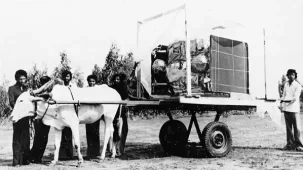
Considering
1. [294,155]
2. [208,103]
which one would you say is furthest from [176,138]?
[294,155]

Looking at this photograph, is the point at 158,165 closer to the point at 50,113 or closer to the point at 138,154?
the point at 138,154

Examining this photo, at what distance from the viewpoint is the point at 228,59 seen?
7996 millimetres

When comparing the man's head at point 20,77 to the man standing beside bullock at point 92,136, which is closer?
the man's head at point 20,77

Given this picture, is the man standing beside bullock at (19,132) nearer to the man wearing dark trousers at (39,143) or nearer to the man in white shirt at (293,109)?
the man wearing dark trousers at (39,143)

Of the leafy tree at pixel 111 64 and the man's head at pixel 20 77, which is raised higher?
the leafy tree at pixel 111 64

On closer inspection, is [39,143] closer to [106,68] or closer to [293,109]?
[293,109]

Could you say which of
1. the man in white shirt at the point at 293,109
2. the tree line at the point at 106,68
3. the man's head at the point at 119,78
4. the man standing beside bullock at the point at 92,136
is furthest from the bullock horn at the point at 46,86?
the tree line at the point at 106,68

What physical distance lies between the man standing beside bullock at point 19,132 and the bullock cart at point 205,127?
0.95m

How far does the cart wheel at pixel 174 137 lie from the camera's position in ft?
30.0

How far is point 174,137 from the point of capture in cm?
927

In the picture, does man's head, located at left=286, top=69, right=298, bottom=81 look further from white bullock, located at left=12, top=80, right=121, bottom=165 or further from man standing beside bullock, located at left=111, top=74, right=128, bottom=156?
white bullock, located at left=12, top=80, right=121, bottom=165

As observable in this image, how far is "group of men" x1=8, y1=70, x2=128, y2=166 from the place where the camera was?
23.6ft

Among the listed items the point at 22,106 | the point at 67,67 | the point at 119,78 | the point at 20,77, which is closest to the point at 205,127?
the point at 119,78

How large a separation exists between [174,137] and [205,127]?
1466 mm
